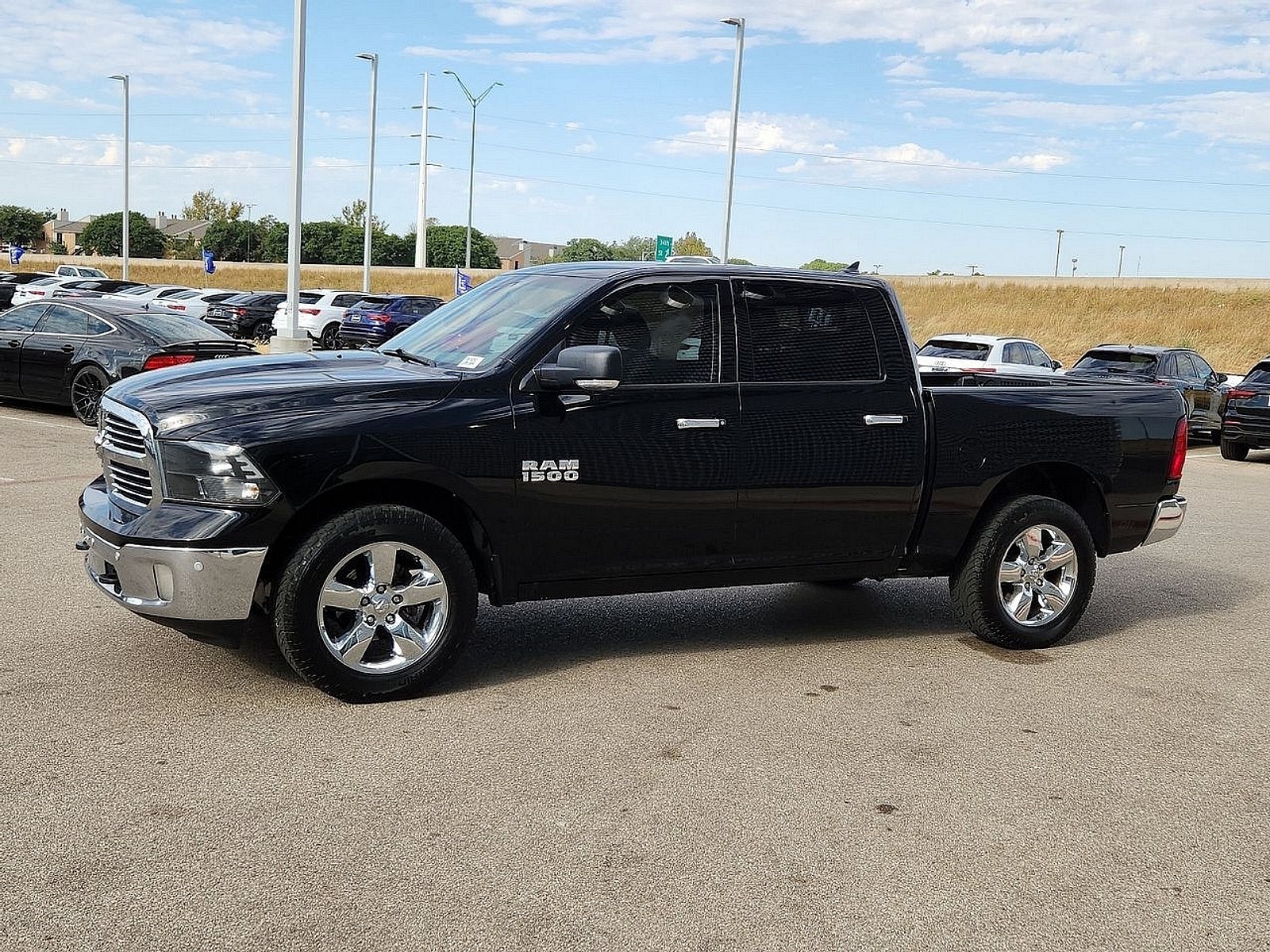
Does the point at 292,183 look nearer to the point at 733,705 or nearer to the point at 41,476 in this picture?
the point at 41,476

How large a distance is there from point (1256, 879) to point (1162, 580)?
5.24 meters

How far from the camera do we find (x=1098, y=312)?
217 feet

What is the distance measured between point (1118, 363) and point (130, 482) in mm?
18915

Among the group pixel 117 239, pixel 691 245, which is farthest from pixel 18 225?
pixel 691 245

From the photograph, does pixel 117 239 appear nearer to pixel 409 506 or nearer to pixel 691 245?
pixel 691 245

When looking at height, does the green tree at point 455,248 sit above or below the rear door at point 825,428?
above

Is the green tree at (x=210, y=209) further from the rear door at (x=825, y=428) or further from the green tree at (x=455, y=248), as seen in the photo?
the rear door at (x=825, y=428)

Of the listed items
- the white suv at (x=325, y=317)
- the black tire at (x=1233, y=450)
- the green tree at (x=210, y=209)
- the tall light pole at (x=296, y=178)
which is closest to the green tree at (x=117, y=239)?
the green tree at (x=210, y=209)

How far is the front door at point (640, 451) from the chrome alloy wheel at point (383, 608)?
0.47m

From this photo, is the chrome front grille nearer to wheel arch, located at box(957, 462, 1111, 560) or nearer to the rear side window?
the rear side window

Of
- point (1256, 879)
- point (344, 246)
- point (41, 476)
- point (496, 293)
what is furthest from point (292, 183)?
point (344, 246)

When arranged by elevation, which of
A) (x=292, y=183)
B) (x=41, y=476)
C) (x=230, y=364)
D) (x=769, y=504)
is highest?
(x=292, y=183)

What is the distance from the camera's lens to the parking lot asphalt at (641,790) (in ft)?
12.0

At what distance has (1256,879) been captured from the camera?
4121mm
